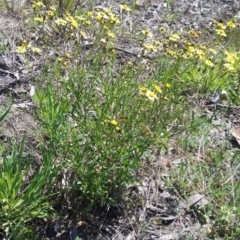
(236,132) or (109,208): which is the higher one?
(236,132)

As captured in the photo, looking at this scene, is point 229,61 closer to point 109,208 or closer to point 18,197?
point 109,208

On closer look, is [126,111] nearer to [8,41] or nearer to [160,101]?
[160,101]

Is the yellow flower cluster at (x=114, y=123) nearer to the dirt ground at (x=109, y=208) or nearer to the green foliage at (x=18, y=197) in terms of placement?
the green foliage at (x=18, y=197)

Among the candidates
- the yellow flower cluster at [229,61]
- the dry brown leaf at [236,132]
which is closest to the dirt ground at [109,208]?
the dry brown leaf at [236,132]

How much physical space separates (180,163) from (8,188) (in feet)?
3.53

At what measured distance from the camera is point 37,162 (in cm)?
245

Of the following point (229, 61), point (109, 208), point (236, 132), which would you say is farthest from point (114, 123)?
point (236, 132)

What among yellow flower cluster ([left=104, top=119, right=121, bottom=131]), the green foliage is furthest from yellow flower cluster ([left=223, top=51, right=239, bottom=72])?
the green foliage

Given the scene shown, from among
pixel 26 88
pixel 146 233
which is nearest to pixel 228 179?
pixel 146 233

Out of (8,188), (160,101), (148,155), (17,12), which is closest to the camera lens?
(8,188)

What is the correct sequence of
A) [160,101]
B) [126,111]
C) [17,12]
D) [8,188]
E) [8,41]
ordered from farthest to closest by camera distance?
[17,12]
[8,41]
[126,111]
[160,101]
[8,188]

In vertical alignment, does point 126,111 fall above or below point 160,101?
below

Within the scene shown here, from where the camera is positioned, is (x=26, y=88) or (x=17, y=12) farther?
(x=17, y=12)

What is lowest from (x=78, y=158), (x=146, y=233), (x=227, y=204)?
(x=146, y=233)
